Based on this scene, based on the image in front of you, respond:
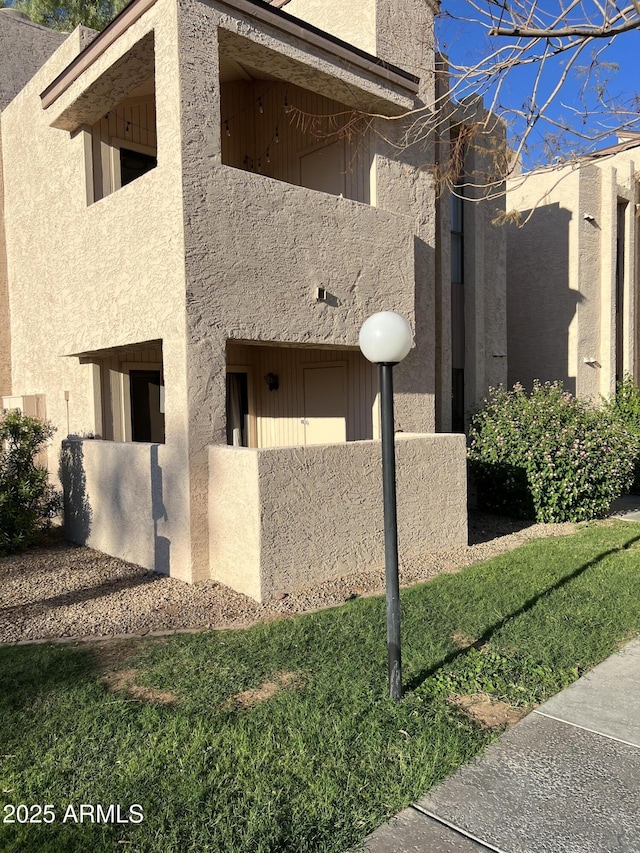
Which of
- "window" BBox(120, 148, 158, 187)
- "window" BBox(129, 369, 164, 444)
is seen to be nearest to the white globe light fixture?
"window" BBox(129, 369, 164, 444)

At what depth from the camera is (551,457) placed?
9.95 m

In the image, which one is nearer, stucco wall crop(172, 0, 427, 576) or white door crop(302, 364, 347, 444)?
stucco wall crop(172, 0, 427, 576)

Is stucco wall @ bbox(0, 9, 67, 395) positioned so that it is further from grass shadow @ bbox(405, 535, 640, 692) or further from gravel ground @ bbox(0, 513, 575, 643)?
grass shadow @ bbox(405, 535, 640, 692)

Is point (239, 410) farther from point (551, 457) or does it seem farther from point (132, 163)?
point (551, 457)

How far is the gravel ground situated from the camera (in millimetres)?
5801

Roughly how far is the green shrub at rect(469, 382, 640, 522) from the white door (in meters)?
2.57

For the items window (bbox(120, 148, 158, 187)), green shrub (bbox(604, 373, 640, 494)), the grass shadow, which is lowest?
the grass shadow

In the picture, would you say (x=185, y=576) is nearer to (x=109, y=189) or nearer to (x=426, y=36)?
(x=109, y=189)

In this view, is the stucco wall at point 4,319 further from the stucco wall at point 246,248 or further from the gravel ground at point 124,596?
the stucco wall at point 246,248

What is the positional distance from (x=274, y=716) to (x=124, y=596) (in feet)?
10.3

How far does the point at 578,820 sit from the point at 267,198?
6.54 meters

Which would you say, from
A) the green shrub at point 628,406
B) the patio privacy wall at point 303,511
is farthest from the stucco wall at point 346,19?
the green shrub at point 628,406

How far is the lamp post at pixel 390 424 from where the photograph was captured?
4062mm

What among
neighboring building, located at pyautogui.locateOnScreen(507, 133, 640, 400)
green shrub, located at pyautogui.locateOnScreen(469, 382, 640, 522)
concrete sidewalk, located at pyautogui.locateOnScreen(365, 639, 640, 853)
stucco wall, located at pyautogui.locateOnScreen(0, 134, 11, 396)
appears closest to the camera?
concrete sidewalk, located at pyautogui.locateOnScreen(365, 639, 640, 853)
